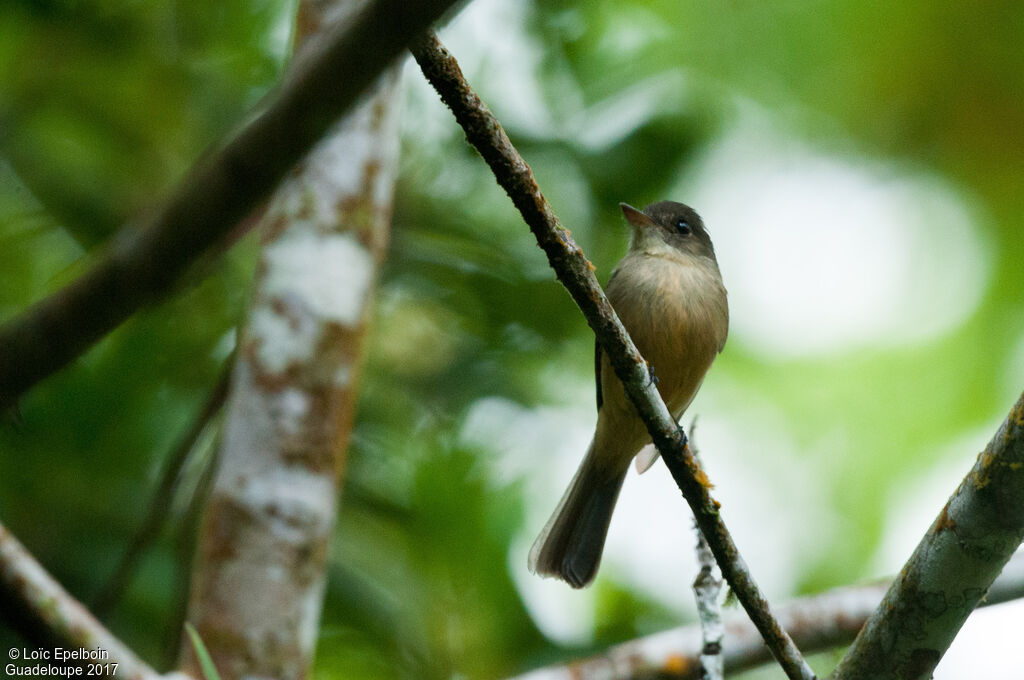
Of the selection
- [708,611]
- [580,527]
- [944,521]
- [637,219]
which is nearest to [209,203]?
[944,521]

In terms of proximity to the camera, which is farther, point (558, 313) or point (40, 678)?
point (558, 313)

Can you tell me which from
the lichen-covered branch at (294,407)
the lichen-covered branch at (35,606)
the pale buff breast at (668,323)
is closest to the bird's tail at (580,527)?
the pale buff breast at (668,323)

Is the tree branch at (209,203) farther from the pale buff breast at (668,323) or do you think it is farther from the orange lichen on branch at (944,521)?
the pale buff breast at (668,323)

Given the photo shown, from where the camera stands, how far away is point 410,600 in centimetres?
458

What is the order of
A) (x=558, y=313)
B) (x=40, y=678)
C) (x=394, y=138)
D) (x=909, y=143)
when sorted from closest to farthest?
1. (x=40, y=678)
2. (x=394, y=138)
3. (x=558, y=313)
4. (x=909, y=143)

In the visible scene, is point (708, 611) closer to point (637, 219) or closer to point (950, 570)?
point (950, 570)

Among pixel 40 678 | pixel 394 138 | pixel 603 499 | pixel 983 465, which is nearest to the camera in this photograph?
pixel 983 465

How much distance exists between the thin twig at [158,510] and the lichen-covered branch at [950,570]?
8.12ft

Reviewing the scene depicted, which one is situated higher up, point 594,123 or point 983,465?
point 594,123

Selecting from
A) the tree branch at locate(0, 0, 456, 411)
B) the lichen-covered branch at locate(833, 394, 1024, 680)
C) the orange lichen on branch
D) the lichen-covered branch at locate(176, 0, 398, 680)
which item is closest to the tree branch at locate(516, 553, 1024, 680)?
the lichen-covered branch at locate(176, 0, 398, 680)

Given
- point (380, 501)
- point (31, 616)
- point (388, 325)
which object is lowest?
point (31, 616)

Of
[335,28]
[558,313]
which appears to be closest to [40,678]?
[335,28]

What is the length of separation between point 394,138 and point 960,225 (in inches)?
177

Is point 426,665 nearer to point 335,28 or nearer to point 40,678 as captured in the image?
point 40,678
